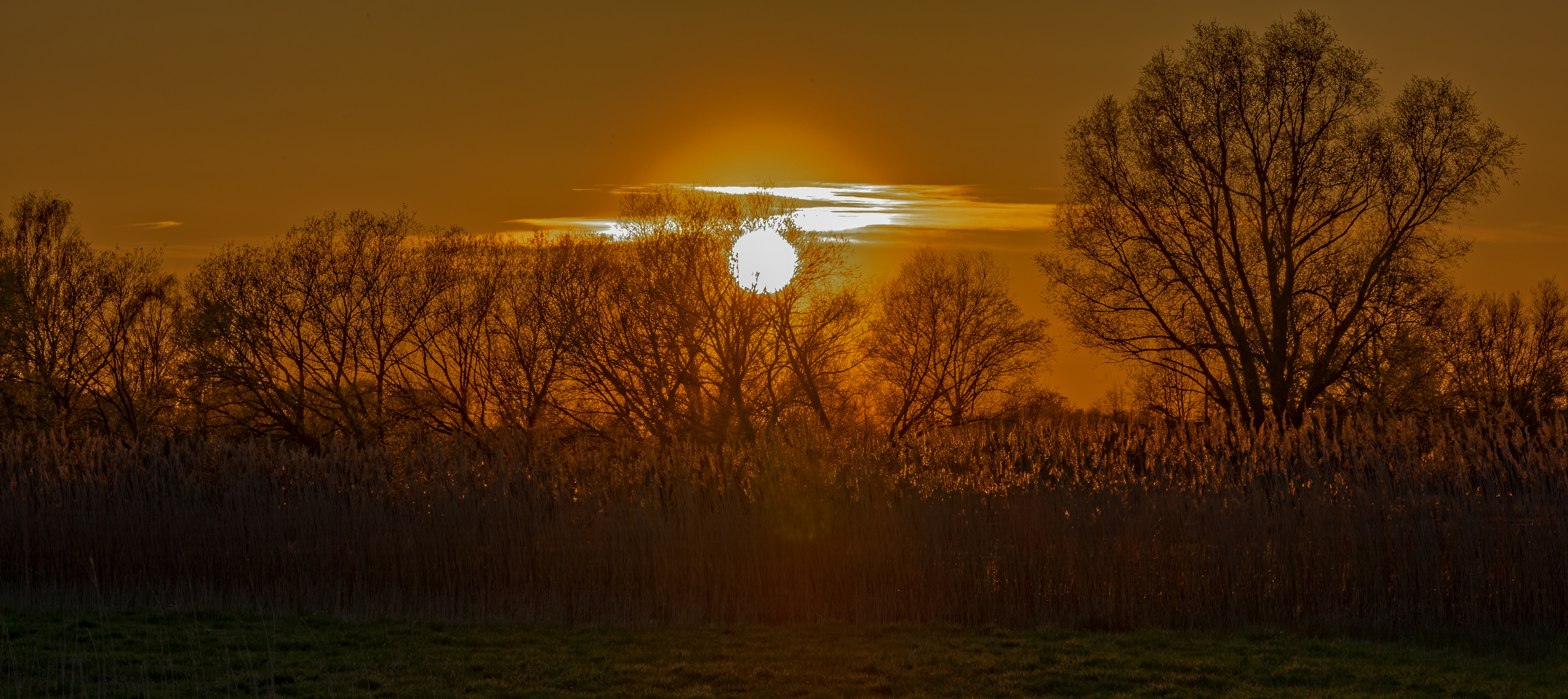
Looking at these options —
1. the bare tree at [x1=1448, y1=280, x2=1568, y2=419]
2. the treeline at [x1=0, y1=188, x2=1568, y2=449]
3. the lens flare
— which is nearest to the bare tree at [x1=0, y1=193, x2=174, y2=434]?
the treeline at [x1=0, y1=188, x2=1568, y2=449]

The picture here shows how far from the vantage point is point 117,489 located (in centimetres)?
1947

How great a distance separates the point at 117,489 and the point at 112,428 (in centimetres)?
2445

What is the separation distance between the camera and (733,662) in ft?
38.4

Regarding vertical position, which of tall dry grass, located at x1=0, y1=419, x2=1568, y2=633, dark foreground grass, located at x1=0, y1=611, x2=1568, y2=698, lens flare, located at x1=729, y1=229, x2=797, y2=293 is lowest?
dark foreground grass, located at x1=0, y1=611, x2=1568, y2=698

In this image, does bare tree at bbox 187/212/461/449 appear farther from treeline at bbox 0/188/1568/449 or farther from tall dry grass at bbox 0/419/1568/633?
tall dry grass at bbox 0/419/1568/633

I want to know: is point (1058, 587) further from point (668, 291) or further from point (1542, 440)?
point (668, 291)

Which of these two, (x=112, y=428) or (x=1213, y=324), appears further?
(x=112, y=428)

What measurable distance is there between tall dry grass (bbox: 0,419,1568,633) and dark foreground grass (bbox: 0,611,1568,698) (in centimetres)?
102

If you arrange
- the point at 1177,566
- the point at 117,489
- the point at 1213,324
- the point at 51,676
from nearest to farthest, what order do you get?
the point at 51,676 < the point at 1177,566 < the point at 117,489 < the point at 1213,324

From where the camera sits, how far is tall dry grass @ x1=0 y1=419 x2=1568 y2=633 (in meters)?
14.1

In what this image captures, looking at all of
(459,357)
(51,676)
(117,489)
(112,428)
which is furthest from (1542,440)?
(112,428)

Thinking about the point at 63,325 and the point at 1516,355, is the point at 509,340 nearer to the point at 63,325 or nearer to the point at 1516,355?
the point at 63,325

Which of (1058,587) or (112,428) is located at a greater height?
(112,428)

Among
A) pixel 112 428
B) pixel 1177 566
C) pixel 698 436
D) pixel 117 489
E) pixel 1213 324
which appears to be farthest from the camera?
pixel 112 428
